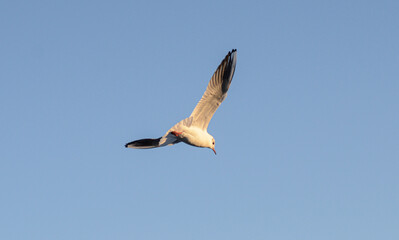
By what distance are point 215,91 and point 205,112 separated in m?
1.38

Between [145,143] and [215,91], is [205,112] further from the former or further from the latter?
[145,143]

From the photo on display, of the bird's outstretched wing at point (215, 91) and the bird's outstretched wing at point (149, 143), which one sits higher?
the bird's outstretched wing at point (215, 91)

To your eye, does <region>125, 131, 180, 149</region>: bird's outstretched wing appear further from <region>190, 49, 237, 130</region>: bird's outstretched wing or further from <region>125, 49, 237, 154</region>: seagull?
<region>190, 49, 237, 130</region>: bird's outstretched wing

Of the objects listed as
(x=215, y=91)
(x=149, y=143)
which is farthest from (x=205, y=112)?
(x=149, y=143)

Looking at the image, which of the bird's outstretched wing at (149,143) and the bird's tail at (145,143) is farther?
the bird's tail at (145,143)

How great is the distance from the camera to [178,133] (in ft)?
134

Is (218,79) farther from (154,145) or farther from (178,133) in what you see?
(154,145)

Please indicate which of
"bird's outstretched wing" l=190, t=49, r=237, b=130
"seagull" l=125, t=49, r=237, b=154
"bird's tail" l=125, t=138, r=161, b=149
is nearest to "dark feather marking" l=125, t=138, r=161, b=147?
"bird's tail" l=125, t=138, r=161, b=149

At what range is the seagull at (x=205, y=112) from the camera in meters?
40.3

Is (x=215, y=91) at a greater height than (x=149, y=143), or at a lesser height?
greater

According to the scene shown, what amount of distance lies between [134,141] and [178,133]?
16.6 feet

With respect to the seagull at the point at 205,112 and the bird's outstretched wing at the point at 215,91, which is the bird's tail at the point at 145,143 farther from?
the bird's outstretched wing at the point at 215,91

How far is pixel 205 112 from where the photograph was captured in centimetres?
4144

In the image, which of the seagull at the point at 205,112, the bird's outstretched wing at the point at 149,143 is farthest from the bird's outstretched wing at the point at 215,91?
the bird's outstretched wing at the point at 149,143
